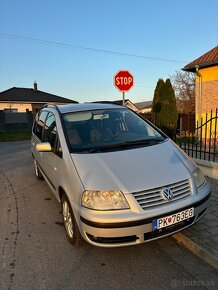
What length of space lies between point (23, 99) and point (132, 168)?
3223cm

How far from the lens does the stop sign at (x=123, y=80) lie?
8344 mm

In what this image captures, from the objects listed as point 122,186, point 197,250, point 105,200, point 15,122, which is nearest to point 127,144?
point 122,186

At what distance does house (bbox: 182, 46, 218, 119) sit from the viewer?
12016mm

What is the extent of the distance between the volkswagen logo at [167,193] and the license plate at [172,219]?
19cm

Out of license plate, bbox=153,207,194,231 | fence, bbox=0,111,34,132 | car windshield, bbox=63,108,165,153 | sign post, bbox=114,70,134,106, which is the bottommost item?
fence, bbox=0,111,34,132

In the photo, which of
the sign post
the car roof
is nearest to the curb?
the car roof

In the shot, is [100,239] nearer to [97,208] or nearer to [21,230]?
[97,208]

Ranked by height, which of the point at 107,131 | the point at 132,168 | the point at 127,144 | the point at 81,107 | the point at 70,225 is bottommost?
the point at 70,225

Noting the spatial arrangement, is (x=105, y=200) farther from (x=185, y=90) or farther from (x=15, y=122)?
(x=185, y=90)

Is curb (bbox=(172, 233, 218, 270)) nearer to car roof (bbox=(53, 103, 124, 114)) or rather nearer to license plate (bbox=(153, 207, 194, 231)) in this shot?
license plate (bbox=(153, 207, 194, 231))

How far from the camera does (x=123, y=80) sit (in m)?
8.38

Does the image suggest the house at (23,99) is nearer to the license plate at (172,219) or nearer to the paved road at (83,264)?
the paved road at (83,264)

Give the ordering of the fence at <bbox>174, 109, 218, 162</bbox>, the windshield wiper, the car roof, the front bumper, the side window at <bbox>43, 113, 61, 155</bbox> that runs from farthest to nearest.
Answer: the fence at <bbox>174, 109, 218, 162</bbox>, the car roof, the side window at <bbox>43, 113, 61, 155</bbox>, the windshield wiper, the front bumper

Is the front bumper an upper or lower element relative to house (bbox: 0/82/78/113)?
lower
